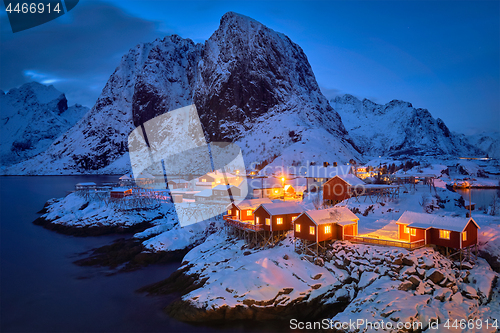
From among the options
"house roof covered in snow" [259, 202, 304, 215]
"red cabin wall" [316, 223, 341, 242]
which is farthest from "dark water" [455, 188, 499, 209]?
"red cabin wall" [316, 223, 341, 242]

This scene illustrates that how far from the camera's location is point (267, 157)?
11319 centimetres

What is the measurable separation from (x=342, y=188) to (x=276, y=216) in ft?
50.2

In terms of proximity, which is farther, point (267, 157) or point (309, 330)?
point (267, 157)

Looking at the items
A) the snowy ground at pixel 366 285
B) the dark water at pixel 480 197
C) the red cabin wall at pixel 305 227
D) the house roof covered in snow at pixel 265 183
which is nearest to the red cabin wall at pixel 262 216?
the red cabin wall at pixel 305 227

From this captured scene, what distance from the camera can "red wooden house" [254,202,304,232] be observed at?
113ft

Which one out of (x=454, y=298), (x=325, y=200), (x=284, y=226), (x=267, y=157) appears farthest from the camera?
(x=267, y=157)

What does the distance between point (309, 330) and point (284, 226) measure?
554 inches

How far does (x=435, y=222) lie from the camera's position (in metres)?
26.6

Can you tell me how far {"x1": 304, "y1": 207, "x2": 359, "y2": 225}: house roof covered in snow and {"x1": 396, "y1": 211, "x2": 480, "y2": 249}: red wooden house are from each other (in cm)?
472

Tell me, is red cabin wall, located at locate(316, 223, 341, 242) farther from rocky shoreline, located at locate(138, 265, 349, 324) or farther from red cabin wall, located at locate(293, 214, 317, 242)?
rocky shoreline, located at locate(138, 265, 349, 324)

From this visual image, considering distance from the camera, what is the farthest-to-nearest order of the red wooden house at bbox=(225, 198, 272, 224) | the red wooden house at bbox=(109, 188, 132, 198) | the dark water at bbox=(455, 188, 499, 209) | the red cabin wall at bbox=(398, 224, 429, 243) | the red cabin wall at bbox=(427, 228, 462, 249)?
the red wooden house at bbox=(109, 188, 132, 198), the dark water at bbox=(455, 188, 499, 209), the red wooden house at bbox=(225, 198, 272, 224), the red cabin wall at bbox=(398, 224, 429, 243), the red cabin wall at bbox=(427, 228, 462, 249)

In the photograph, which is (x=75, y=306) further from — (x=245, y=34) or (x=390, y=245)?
(x=245, y=34)

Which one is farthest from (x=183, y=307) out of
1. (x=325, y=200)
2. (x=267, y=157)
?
(x=267, y=157)

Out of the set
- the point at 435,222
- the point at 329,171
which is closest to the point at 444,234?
the point at 435,222
